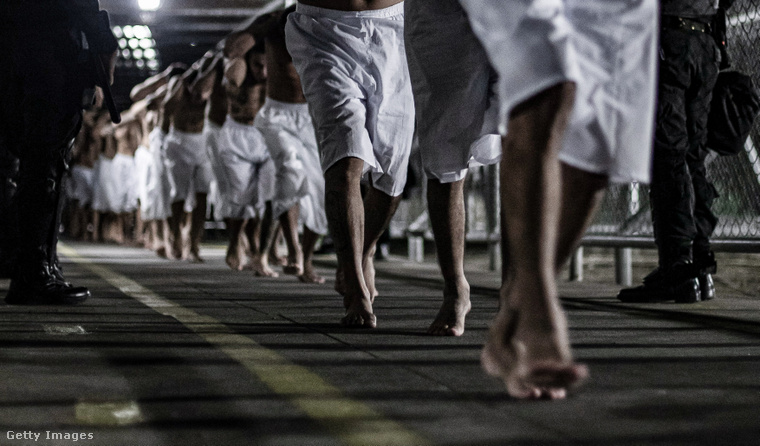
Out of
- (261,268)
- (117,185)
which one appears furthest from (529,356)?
(117,185)

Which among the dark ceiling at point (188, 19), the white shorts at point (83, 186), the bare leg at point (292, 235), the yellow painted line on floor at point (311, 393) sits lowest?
the yellow painted line on floor at point (311, 393)

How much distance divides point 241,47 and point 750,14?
4343 mm

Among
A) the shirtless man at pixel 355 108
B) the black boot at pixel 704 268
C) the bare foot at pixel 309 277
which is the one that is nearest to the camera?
the shirtless man at pixel 355 108

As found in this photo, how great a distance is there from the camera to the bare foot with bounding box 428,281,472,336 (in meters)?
3.60

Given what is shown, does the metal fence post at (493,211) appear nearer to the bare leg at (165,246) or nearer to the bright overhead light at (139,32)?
the bare leg at (165,246)

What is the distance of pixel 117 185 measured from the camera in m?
18.8

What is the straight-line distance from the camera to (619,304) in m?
5.18

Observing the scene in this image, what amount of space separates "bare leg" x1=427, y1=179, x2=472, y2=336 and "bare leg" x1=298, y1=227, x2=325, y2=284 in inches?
136

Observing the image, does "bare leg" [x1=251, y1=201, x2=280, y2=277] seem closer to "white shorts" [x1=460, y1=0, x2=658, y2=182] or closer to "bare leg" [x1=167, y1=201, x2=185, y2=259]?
"bare leg" [x1=167, y1=201, x2=185, y2=259]

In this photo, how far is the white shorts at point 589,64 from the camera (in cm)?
222

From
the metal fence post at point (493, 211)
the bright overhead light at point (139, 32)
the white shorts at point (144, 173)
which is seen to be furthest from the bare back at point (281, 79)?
the bright overhead light at point (139, 32)

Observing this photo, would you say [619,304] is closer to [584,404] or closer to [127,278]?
[584,404]

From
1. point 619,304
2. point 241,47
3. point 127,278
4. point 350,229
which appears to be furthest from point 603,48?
point 241,47

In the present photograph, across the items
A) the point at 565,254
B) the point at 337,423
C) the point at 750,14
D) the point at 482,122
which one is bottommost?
the point at 337,423
